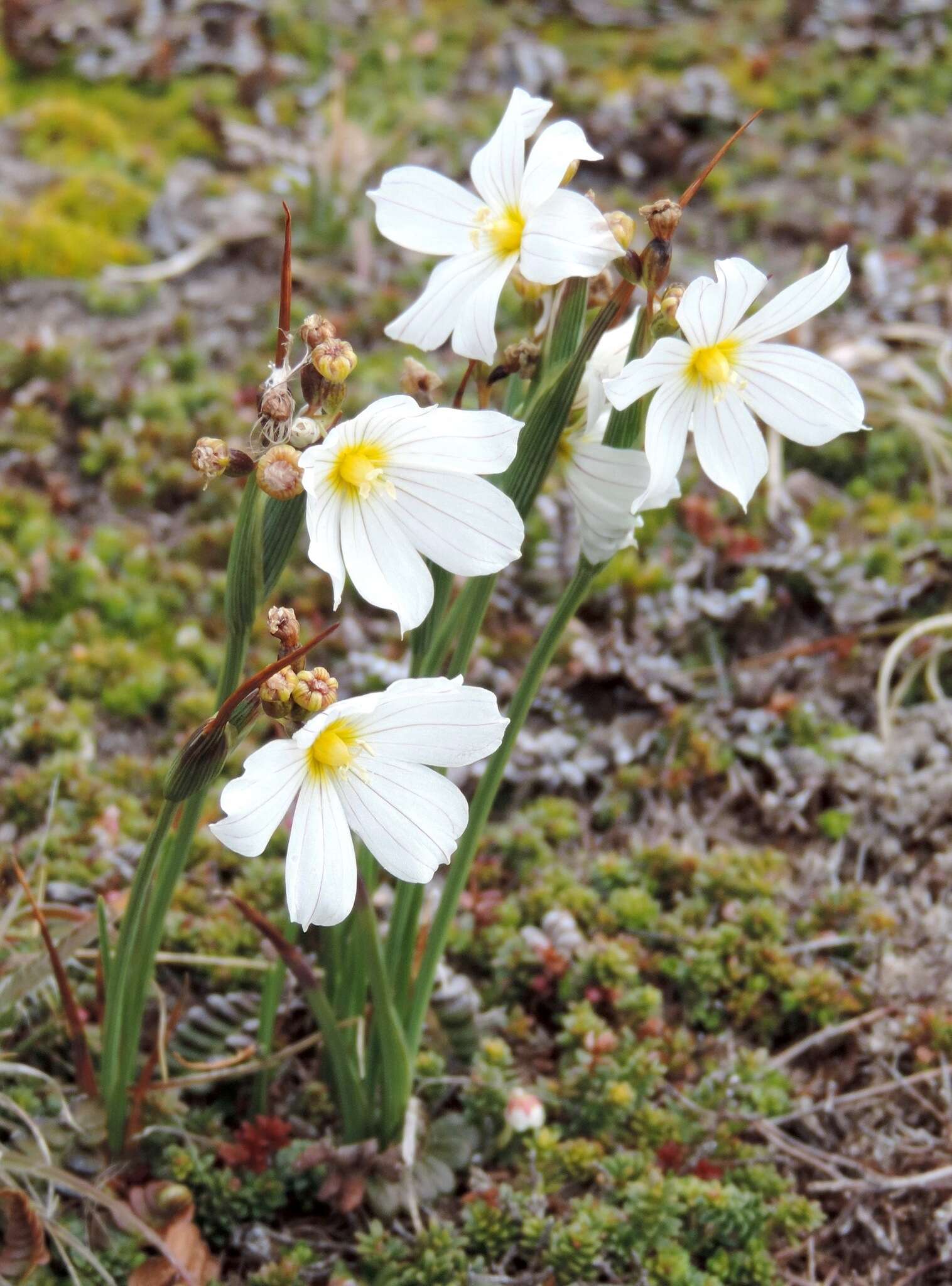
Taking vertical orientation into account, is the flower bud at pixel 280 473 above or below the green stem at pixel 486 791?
above

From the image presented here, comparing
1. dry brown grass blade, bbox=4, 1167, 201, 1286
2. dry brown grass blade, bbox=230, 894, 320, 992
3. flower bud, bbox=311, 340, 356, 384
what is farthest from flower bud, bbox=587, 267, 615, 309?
dry brown grass blade, bbox=4, 1167, 201, 1286

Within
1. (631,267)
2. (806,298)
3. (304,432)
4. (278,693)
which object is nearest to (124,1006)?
(278,693)

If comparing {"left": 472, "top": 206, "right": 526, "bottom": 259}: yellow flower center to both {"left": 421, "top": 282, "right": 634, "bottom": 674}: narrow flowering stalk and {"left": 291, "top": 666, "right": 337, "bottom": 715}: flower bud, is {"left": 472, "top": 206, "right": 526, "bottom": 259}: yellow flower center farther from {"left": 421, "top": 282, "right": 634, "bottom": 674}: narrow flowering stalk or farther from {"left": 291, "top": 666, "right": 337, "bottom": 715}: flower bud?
{"left": 291, "top": 666, "right": 337, "bottom": 715}: flower bud

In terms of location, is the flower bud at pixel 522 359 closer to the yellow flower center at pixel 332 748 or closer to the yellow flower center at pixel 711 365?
the yellow flower center at pixel 711 365

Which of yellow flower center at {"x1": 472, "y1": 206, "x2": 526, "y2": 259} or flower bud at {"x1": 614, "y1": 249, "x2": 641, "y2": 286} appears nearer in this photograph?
flower bud at {"x1": 614, "y1": 249, "x2": 641, "y2": 286}

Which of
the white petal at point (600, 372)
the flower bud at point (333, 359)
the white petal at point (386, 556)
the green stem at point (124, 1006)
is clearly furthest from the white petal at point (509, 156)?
the green stem at point (124, 1006)

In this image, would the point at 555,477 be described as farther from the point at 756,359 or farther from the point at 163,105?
the point at 163,105
